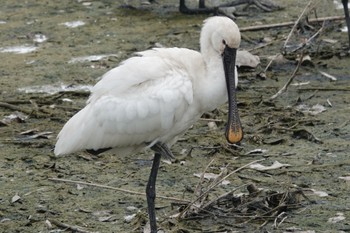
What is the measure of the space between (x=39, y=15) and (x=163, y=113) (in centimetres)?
695

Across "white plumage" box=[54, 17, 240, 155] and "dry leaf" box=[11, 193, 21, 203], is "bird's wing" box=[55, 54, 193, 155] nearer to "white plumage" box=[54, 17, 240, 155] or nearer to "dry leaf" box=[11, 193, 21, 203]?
"white plumage" box=[54, 17, 240, 155]

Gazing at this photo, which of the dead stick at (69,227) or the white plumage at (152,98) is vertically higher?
the white plumage at (152,98)

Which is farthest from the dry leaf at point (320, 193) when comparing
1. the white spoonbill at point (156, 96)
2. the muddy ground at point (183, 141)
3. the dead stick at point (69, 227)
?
the dead stick at point (69, 227)

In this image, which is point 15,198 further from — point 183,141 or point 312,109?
point 312,109

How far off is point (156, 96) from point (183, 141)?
2199mm

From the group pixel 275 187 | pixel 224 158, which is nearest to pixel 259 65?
pixel 224 158

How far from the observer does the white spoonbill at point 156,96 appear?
5.82m

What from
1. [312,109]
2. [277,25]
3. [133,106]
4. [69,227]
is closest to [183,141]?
[312,109]

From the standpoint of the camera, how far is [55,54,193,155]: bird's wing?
5.80 meters

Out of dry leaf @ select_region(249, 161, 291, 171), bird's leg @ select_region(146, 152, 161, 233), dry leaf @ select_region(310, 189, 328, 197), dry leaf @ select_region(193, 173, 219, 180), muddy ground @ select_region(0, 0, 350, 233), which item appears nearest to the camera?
bird's leg @ select_region(146, 152, 161, 233)

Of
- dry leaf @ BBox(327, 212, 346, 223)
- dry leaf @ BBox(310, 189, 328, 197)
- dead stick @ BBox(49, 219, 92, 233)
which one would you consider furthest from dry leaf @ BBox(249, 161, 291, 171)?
dead stick @ BBox(49, 219, 92, 233)

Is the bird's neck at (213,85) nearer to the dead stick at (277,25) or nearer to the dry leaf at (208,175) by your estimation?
the dry leaf at (208,175)

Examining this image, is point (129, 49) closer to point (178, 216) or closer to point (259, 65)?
point (259, 65)

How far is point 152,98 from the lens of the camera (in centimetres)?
580
